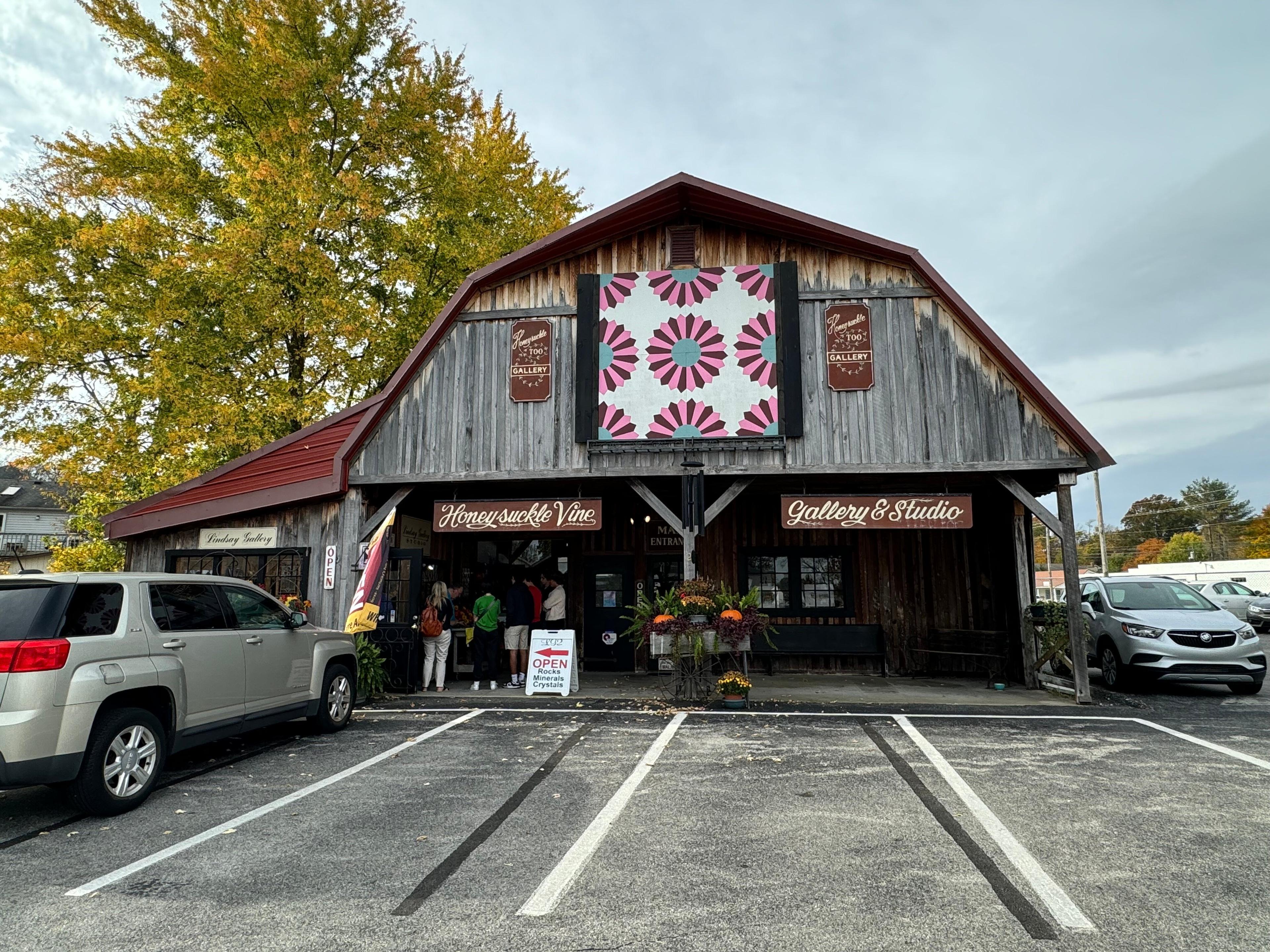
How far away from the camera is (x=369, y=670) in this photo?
10500 millimetres

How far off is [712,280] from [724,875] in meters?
8.99

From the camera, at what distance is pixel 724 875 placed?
4105mm

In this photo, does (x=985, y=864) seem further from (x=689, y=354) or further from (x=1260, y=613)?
(x=1260, y=613)

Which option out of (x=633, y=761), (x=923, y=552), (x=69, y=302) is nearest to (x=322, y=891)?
(x=633, y=761)

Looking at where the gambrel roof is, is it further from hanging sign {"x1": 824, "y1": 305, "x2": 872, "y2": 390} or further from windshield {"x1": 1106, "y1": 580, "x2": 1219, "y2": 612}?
windshield {"x1": 1106, "y1": 580, "x2": 1219, "y2": 612}

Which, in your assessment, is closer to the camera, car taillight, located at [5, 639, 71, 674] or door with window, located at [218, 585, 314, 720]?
car taillight, located at [5, 639, 71, 674]

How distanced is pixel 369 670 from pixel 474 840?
21.0 feet

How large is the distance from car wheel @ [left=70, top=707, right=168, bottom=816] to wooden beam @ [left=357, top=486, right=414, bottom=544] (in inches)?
230

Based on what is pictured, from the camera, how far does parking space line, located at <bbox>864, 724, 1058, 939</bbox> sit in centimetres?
352

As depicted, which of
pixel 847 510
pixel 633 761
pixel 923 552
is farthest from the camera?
pixel 923 552

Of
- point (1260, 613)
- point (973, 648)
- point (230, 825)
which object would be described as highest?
point (1260, 613)

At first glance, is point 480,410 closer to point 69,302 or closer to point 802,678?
point 802,678

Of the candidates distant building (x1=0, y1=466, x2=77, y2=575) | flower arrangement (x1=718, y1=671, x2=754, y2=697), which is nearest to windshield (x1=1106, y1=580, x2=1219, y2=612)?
flower arrangement (x1=718, y1=671, x2=754, y2=697)

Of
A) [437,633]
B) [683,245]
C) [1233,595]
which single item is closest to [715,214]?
[683,245]
